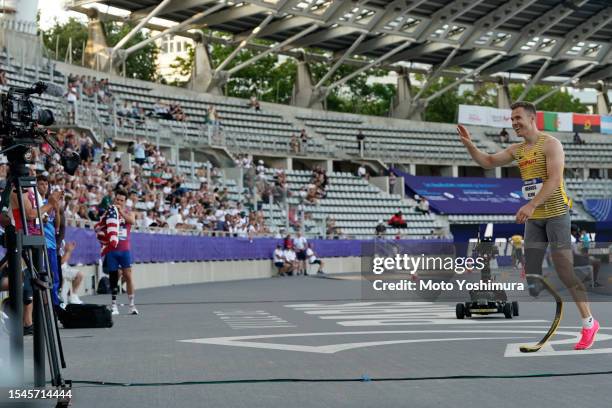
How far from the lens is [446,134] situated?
6631 cm

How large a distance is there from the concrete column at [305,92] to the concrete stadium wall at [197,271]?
18.1 m

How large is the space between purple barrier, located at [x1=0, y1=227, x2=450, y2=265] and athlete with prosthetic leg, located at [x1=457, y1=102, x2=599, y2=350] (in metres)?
6.91

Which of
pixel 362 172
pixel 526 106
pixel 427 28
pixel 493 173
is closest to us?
pixel 526 106

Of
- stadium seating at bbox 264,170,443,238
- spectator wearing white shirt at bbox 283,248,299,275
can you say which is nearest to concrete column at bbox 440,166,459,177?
stadium seating at bbox 264,170,443,238

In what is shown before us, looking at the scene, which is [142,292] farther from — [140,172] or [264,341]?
[264,341]

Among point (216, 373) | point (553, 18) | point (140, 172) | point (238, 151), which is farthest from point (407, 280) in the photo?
point (553, 18)

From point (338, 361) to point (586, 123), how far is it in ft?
212

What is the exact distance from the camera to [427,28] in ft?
191

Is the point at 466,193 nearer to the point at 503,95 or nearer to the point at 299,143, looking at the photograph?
the point at 299,143

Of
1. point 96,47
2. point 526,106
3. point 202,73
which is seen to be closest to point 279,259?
point 96,47

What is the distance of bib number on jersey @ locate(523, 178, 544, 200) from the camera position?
10.1 metres

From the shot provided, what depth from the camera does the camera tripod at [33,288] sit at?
6262 mm

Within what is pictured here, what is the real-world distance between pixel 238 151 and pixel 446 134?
21.2 metres

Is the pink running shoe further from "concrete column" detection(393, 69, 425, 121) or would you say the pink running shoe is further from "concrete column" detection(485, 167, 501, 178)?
"concrete column" detection(485, 167, 501, 178)
